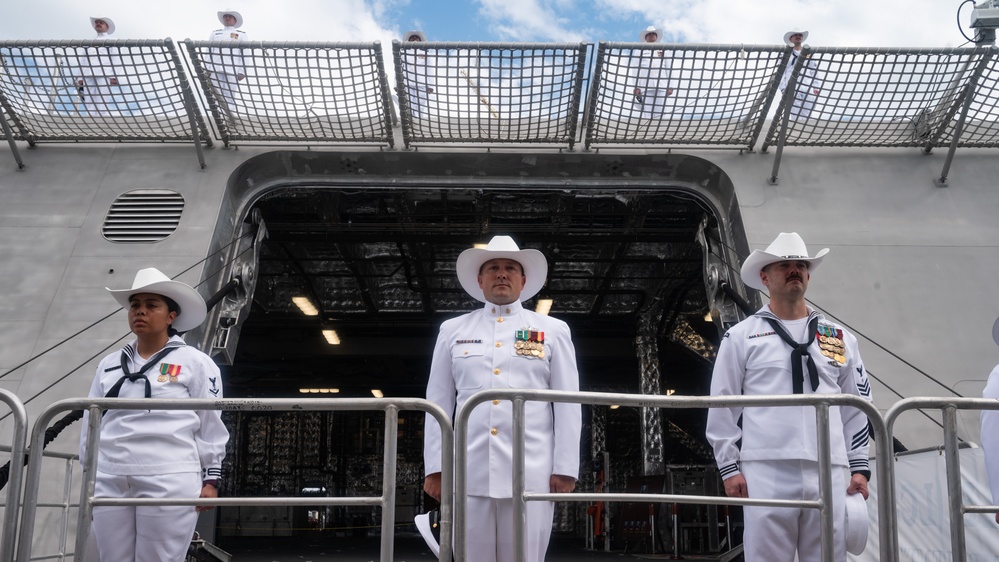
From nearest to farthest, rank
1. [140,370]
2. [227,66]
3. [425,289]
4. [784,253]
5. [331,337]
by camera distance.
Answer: [784,253], [140,370], [227,66], [425,289], [331,337]

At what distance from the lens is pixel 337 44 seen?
7.33 metres

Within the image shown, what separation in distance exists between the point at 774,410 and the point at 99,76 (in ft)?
21.4

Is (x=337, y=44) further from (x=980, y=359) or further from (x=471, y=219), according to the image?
(x=980, y=359)

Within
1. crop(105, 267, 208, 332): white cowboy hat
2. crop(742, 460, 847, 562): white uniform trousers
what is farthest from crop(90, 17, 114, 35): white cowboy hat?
crop(742, 460, 847, 562): white uniform trousers

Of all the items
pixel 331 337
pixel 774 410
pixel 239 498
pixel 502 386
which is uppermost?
pixel 331 337

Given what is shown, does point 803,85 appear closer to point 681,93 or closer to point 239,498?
point 681,93

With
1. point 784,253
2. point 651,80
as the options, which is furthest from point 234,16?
point 784,253

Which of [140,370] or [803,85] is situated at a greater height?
[803,85]

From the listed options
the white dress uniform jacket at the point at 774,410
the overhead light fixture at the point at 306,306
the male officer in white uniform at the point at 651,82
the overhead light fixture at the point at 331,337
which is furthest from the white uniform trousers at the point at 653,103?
the overhead light fixture at the point at 331,337

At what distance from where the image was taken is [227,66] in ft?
24.6

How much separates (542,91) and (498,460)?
4.53m

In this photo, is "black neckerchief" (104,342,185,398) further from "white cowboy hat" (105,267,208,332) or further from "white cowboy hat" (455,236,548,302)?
"white cowboy hat" (455,236,548,302)

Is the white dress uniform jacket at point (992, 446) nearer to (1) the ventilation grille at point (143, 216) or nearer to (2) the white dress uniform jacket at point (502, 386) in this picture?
(2) the white dress uniform jacket at point (502, 386)

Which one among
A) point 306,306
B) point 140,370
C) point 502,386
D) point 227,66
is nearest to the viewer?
point 502,386
